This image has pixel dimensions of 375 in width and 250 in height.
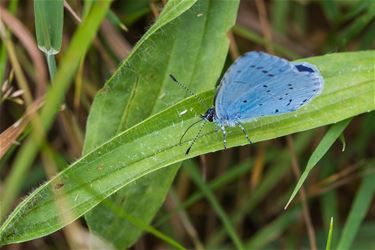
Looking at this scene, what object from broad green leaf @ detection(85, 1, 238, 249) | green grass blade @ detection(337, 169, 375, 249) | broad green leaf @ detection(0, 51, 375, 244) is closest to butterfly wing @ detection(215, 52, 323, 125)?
broad green leaf @ detection(0, 51, 375, 244)

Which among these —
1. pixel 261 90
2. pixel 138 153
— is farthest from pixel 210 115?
pixel 138 153

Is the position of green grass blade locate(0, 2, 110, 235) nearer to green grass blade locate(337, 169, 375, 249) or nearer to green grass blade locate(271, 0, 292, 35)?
green grass blade locate(337, 169, 375, 249)


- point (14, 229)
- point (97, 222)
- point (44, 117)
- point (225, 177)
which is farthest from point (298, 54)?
point (44, 117)

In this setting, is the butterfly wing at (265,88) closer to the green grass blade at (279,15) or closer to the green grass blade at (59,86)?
the green grass blade at (59,86)

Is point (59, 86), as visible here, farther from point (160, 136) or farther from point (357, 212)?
point (357, 212)

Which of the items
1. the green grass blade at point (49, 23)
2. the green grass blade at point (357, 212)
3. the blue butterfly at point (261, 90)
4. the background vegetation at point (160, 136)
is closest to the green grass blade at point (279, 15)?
the background vegetation at point (160, 136)
